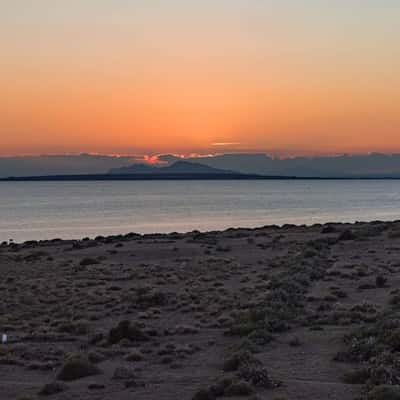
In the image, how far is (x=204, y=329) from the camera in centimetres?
1977

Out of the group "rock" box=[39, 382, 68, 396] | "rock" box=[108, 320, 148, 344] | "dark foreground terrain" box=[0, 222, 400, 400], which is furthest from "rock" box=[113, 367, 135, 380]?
"rock" box=[108, 320, 148, 344]

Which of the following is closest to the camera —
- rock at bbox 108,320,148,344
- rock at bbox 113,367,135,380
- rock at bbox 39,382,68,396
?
rock at bbox 39,382,68,396

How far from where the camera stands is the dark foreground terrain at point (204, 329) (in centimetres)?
1302

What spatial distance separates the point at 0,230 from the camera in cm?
9688

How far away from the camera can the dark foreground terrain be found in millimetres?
13023

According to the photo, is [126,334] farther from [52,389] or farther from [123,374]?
[52,389]

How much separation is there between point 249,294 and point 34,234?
222 feet

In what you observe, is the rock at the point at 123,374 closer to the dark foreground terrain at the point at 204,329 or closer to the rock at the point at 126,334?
the dark foreground terrain at the point at 204,329

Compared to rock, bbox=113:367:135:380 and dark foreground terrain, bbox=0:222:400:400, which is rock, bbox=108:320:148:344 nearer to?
dark foreground terrain, bbox=0:222:400:400

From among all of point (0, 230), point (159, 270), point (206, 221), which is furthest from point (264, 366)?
point (206, 221)

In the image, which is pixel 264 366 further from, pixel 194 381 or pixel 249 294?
pixel 249 294

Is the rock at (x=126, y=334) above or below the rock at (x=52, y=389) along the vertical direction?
below

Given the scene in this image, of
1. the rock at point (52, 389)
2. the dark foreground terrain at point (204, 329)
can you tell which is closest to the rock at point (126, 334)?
the dark foreground terrain at point (204, 329)

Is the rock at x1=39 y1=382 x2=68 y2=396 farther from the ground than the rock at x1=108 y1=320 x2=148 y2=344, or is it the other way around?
the rock at x1=39 y1=382 x2=68 y2=396
